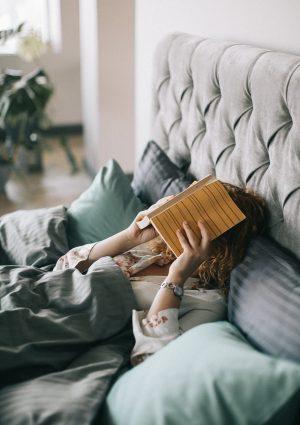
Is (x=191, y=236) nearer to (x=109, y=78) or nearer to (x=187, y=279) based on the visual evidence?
(x=187, y=279)

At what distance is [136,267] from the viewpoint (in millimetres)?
1451

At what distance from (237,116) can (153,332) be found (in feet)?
2.14

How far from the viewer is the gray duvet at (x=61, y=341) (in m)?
1.00

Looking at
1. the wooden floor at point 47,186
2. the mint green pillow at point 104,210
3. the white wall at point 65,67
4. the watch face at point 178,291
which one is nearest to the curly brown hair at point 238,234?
the watch face at point 178,291

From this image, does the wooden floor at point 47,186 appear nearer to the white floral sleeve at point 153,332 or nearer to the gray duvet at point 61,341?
the gray duvet at point 61,341

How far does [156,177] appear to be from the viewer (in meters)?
1.83

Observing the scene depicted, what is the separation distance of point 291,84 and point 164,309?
0.61 m

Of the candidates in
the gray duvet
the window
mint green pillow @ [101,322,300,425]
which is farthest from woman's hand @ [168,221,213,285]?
the window

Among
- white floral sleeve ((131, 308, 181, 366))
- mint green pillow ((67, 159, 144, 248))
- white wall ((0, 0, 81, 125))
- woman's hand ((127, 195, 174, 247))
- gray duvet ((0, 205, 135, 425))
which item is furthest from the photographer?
white wall ((0, 0, 81, 125))

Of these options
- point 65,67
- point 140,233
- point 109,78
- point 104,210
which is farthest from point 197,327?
point 65,67

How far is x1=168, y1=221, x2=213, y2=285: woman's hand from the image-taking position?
1.27 m

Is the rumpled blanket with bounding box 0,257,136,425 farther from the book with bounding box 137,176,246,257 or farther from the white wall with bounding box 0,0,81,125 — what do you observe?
the white wall with bounding box 0,0,81,125

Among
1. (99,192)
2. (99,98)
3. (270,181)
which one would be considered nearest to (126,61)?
(99,98)

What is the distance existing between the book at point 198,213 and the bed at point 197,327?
101 millimetres
